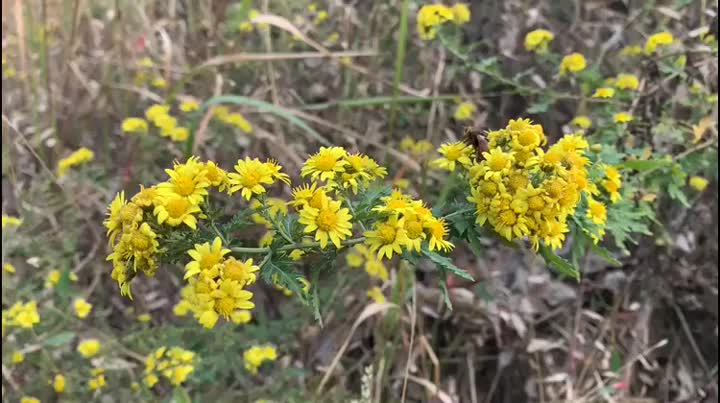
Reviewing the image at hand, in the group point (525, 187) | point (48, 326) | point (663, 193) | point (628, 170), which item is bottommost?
point (48, 326)

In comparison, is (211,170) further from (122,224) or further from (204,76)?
(204,76)

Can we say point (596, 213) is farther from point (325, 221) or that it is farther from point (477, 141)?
point (325, 221)

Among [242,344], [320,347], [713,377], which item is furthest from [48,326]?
[713,377]

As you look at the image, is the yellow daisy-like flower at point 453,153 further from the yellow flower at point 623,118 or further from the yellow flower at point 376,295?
the yellow flower at point 376,295

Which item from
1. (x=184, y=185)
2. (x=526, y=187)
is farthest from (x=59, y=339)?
(x=526, y=187)

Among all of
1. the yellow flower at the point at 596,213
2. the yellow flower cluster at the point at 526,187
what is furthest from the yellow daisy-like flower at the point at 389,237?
the yellow flower at the point at 596,213

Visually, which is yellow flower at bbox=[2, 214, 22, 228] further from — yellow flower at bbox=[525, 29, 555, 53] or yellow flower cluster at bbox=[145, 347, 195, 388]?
yellow flower at bbox=[525, 29, 555, 53]
